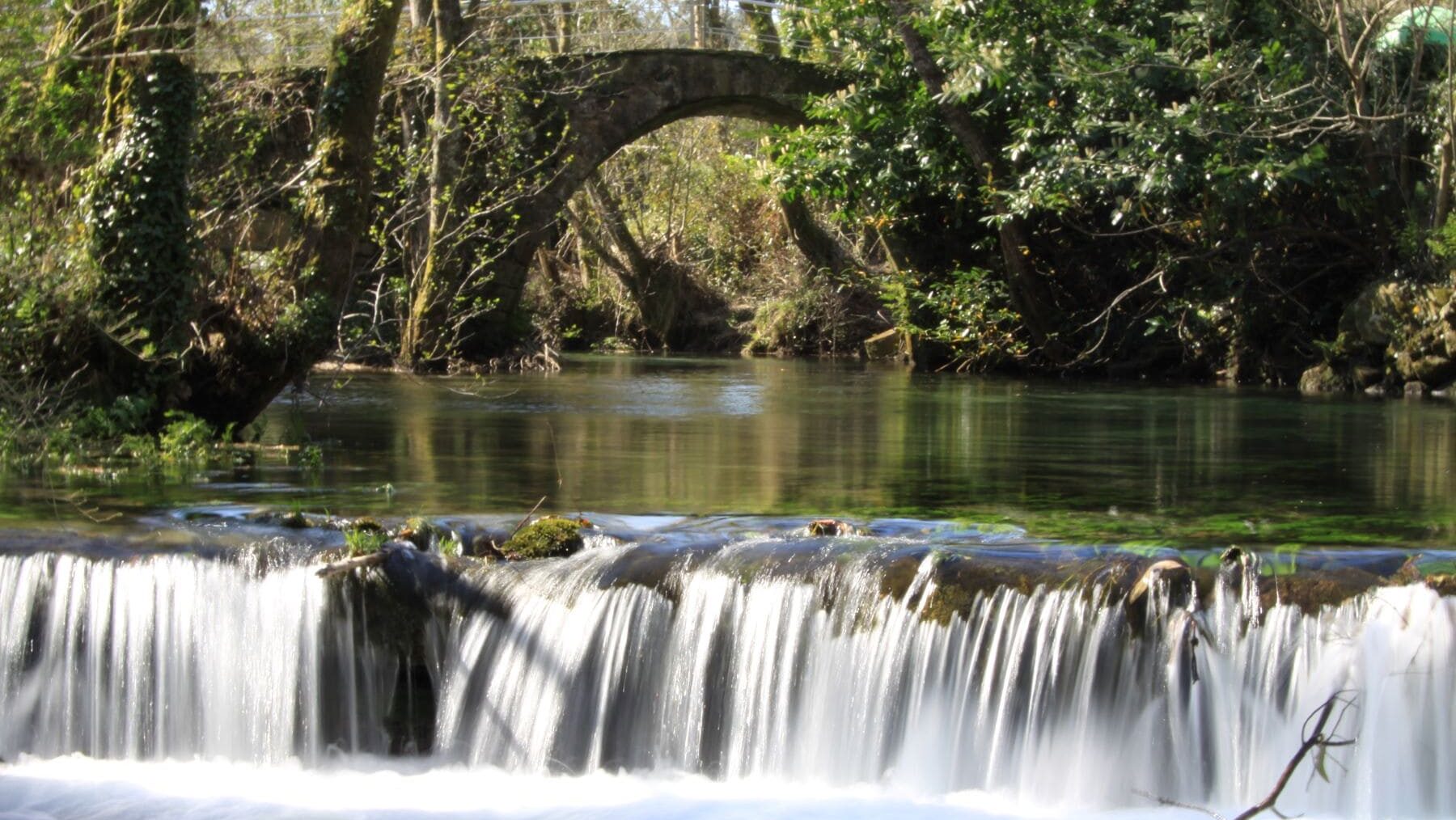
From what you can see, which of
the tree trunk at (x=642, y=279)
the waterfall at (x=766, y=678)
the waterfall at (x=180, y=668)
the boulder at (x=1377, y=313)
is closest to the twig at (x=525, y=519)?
the waterfall at (x=766, y=678)

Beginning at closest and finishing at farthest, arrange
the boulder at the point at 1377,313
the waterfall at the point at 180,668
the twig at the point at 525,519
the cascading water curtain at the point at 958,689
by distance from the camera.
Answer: the cascading water curtain at the point at 958,689 → the waterfall at the point at 180,668 → the twig at the point at 525,519 → the boulder at the point at 1377,313

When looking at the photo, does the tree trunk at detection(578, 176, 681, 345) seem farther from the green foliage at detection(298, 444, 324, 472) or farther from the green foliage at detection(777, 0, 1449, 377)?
the green foliage at detection(298, 444, 324, 472)

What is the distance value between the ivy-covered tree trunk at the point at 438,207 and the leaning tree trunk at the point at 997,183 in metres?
5.82

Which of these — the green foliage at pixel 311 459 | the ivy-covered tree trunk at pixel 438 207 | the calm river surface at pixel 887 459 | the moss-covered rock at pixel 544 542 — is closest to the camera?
the moss-covered rock at pixel 544 542

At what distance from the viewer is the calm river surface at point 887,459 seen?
9578mm

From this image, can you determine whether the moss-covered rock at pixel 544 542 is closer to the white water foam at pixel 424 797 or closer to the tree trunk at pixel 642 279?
the white water foam at pixel 424 797

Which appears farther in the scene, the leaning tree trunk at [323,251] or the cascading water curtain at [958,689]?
the leaning tree trunk at [323,251]

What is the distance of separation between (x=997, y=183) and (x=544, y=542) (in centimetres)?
1494

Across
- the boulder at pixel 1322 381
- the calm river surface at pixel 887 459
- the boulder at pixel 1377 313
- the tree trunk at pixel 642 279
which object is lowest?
the calm river surface at pixel 887 459

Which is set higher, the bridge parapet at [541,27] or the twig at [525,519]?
the bridge parapet at [541,27]

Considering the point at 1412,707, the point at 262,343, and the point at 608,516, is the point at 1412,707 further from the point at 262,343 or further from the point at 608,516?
the point at 262,343

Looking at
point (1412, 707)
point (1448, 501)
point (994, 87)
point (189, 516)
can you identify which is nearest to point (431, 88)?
point (994, 87)

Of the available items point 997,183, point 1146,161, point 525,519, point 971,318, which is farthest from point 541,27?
point 525,519

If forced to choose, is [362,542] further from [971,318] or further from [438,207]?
[971,318]
